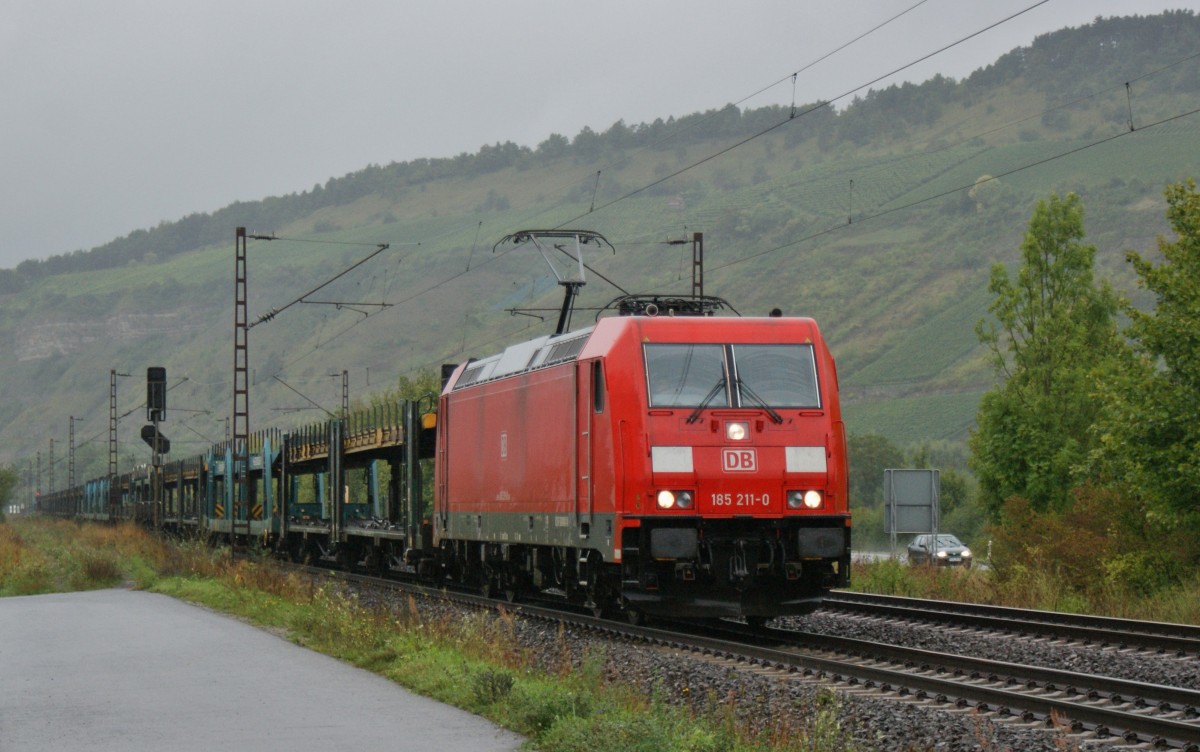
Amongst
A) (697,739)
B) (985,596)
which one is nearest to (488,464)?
(985,596)

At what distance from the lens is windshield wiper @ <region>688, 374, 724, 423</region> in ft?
55.1

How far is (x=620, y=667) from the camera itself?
14.0 m

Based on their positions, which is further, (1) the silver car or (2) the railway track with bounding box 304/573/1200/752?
(1) the silver car

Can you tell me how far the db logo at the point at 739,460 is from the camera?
1669 centimetres

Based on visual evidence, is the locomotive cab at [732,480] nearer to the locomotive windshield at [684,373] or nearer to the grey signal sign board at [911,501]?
the locomotive windshield at [684,373]

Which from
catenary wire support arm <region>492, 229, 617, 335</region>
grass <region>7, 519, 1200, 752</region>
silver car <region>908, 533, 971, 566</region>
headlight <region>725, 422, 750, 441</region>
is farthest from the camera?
silver car <region>908, 533, 971, 566</region>

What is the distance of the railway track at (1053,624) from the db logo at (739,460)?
11.0ft

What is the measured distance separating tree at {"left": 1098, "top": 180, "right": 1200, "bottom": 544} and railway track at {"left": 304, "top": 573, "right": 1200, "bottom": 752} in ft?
26.2

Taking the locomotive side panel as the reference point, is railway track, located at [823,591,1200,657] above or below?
below

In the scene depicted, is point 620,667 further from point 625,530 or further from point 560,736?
point 560,736

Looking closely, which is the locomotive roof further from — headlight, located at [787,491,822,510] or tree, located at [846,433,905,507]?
tree, located at [846,433,905,507]

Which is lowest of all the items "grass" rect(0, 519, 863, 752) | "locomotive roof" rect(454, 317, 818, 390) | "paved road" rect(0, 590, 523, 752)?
"paved road" rect(0, 590, 523, 752)

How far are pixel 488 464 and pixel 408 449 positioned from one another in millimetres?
7555

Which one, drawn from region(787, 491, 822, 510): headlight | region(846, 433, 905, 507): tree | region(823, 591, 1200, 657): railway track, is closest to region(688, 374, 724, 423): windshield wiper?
region(787, 491, 822, 510): headlight
